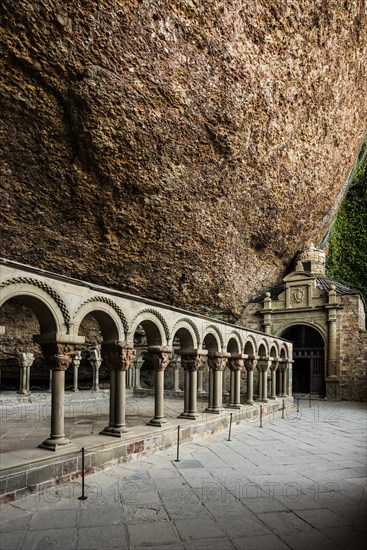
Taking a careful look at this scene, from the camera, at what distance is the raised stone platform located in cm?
503

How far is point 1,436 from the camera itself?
24.4 feet

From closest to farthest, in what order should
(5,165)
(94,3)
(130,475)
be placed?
1. (130,475)
2. (94,3)
3. (5,165)

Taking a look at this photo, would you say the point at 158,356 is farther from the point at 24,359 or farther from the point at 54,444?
the point at 24,359

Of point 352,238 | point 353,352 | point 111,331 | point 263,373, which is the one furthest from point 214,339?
point 352,238

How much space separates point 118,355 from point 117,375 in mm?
376

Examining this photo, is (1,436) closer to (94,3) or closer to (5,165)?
(5,165)

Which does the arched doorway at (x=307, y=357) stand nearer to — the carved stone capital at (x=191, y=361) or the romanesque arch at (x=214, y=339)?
the romanesque arch at (x=214, y=339)

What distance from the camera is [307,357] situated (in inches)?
804

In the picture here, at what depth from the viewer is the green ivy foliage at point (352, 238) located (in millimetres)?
25219

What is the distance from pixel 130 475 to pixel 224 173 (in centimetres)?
1138

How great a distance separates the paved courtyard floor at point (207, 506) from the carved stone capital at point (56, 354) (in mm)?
1628

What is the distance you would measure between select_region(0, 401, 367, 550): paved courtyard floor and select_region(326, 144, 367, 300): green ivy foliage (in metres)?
19.1

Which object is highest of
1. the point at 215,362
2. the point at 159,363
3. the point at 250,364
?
the point at 159,363

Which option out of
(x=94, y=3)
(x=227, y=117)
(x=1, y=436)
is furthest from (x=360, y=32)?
(x=1, y=436)
